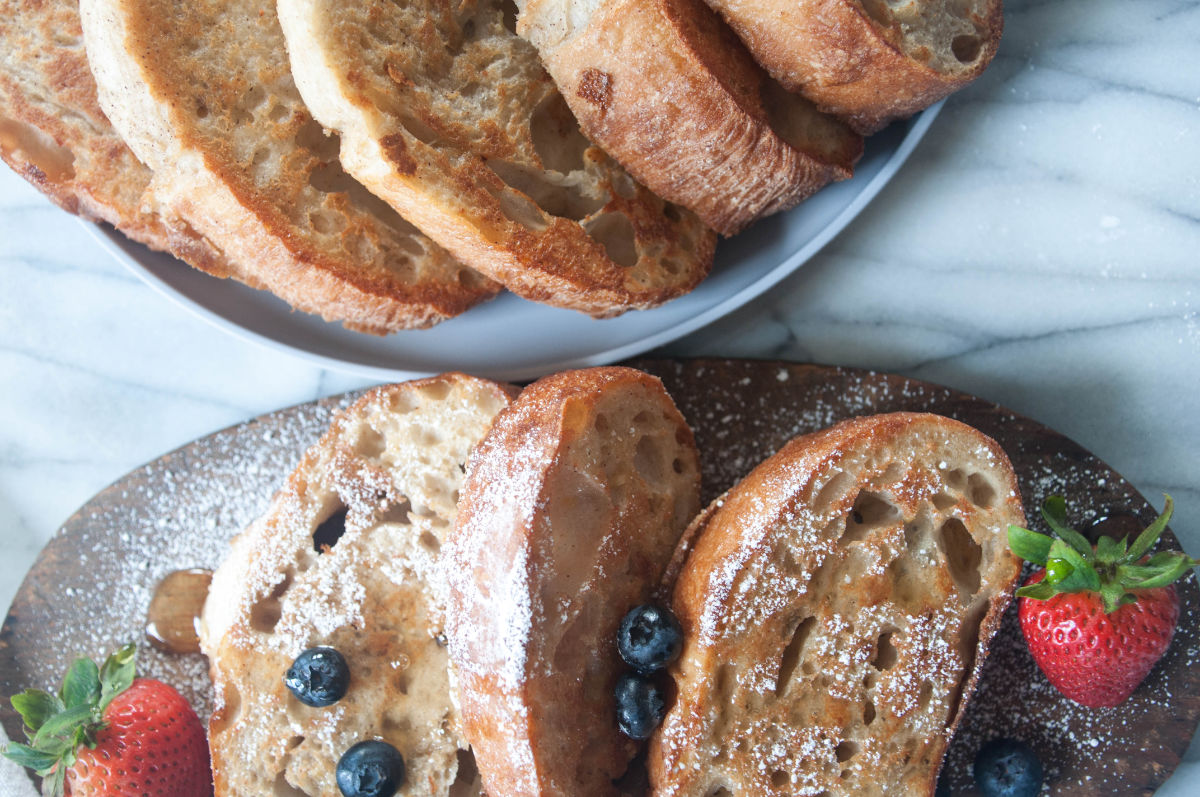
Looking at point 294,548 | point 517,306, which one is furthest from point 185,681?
point 517,306

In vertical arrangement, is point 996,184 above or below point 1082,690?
above

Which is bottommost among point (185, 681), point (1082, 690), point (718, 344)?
point (1082, 690)

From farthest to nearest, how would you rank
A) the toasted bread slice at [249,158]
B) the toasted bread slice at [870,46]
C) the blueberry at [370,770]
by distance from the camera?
1. the blueberry at [370,770]
2. the toasted bread slice at [249,158]
3. the toasted bread slice at [870,46]

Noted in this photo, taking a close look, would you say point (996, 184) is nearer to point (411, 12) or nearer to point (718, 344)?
point (718, 344)

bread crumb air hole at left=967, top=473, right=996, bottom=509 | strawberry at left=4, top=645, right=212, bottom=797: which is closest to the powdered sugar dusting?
strawberry at left=4, top=645, right=212, bottom=797

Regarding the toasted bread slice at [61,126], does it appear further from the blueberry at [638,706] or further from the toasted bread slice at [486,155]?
the blueberry at [638,706]

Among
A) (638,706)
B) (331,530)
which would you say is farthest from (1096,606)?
(331,530)

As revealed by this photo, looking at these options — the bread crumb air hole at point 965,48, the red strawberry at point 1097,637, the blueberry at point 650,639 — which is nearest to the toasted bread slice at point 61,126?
the blueberry at point 650,639
